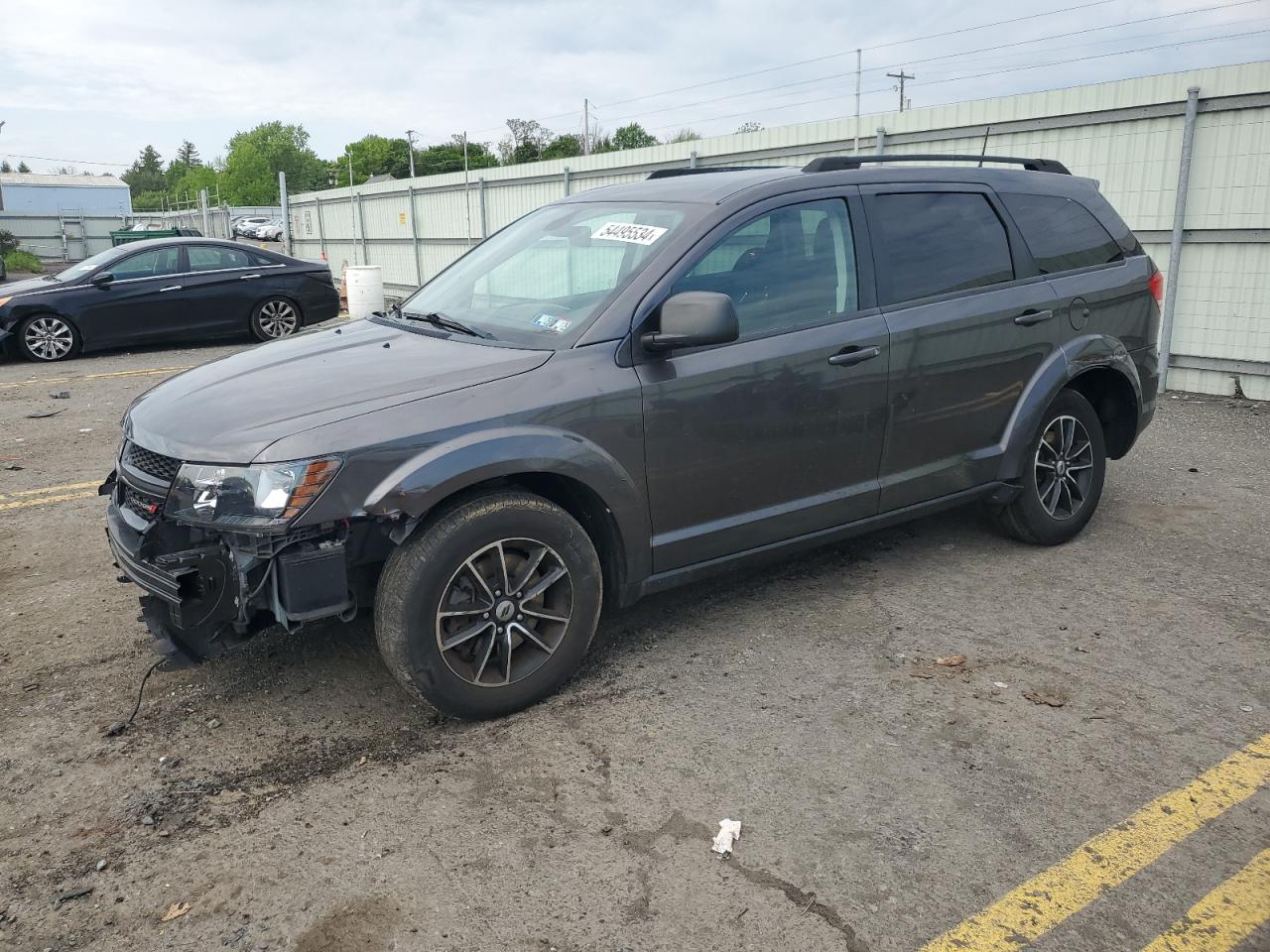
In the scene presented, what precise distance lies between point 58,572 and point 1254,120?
31.0 feet

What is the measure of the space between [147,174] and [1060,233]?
627 feet

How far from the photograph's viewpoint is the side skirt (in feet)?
12.5

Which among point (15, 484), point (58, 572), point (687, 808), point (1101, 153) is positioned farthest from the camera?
point (1101, 153)

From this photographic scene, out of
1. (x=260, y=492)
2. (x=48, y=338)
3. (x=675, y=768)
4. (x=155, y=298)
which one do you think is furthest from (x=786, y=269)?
(x=48, y=338)

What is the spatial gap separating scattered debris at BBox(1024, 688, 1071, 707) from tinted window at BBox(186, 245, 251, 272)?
40.7 ft

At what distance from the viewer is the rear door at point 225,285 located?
13.1 meters

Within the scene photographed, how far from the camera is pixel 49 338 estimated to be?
12.3 metres

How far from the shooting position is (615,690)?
12.1 feet

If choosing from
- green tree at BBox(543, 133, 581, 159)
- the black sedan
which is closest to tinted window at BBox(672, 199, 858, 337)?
the black sedan

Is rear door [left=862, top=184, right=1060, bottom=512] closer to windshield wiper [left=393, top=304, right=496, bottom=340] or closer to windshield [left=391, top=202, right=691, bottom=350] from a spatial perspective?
windshield [left=391, top=202, right=691, bottom=350]

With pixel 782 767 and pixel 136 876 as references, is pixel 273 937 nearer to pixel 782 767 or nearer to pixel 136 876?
pixel 136 876

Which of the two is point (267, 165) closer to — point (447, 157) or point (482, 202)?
point (447, 157)

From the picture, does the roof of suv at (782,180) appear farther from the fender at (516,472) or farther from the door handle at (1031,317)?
the fender at (516,472)

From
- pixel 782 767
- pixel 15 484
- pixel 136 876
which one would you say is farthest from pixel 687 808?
pixel 15 484
